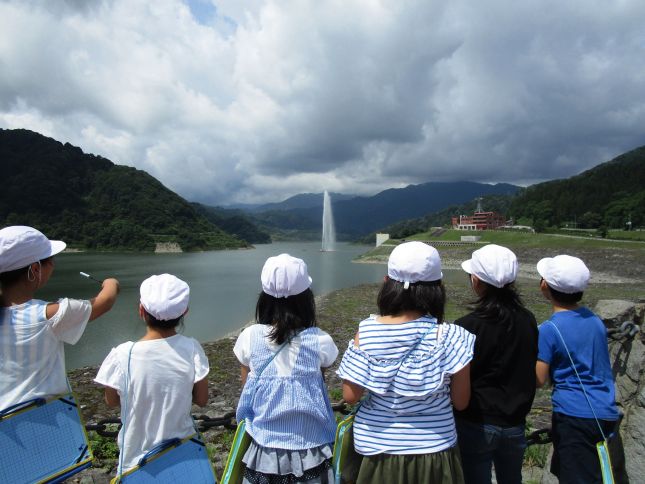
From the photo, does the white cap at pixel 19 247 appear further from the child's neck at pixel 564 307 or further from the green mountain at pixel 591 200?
the green mountain at pixel 591 200

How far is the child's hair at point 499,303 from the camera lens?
2.28 m

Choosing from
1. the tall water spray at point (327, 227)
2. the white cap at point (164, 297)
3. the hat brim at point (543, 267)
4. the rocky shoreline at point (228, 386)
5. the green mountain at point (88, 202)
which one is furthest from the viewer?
the tall water spray at point (327, 227)

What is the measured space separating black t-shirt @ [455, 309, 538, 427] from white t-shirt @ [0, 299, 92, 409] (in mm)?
2232

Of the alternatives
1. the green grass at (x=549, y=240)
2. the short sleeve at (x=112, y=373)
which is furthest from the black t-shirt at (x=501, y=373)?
the green grass at (x=549, y=240)

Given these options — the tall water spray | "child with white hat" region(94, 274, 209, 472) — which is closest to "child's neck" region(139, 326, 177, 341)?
"child with white hat" region(94, 274, 209, 472)

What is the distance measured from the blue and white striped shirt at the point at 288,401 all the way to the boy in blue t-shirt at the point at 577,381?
4.38ft

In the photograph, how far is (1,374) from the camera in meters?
2.10

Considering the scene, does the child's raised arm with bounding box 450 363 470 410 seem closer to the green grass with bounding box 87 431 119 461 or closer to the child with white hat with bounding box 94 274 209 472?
the child with white hat with bounding box 94 274 209 472

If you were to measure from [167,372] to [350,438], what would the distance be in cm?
106

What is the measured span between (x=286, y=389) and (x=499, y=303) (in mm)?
1298

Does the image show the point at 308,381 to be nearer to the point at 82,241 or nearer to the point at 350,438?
the point at 350,438

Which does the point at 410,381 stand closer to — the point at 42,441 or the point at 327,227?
the point at 42,441

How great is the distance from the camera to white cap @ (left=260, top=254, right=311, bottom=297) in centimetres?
215

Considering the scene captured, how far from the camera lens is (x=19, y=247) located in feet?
7.09
